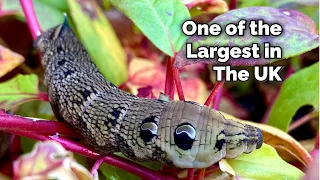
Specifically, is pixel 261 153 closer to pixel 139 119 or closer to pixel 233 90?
pixel 139 119

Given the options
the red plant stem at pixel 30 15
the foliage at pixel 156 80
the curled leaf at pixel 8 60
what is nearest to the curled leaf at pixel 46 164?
the foliage at pixel 156 80

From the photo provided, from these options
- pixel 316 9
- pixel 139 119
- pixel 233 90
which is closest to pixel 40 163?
pixel 139 119

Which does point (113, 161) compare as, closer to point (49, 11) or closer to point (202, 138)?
point (202, 138)

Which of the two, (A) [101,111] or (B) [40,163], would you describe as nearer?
(B) [40,163]

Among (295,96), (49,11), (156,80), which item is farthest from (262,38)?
(49,11)

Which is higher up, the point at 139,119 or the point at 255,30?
the point at 255,30

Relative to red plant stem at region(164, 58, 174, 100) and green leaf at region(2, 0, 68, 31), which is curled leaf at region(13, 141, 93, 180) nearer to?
red plant stem at region(164, 58, 174, 100)

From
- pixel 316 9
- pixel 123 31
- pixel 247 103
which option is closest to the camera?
pixel 316 9
